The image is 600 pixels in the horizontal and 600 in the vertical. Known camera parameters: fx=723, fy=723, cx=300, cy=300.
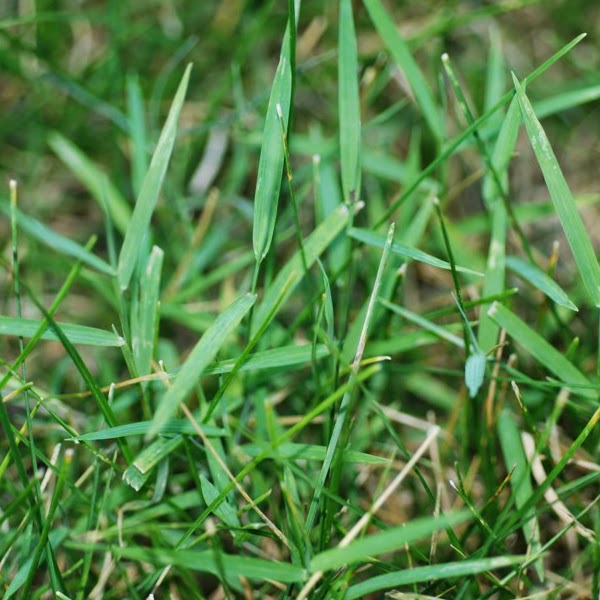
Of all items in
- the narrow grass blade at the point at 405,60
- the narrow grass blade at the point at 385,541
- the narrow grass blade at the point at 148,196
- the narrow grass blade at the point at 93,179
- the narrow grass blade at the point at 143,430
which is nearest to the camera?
the narrow grass blade at the point at 385,541

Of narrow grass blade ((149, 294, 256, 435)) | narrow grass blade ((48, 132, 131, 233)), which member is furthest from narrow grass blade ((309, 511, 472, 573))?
narrow grass blade ((48, 132, 131, 233))

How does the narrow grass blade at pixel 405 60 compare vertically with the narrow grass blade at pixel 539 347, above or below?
above

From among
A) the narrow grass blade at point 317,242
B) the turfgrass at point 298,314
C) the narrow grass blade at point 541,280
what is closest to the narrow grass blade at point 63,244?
the turfgrass at point 298,314

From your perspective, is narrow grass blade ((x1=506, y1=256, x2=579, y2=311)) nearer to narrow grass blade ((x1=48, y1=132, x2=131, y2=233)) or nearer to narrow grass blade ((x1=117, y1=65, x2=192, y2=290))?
narrow grass blade ((x1=117, y1=65, x2=192, y2=290))

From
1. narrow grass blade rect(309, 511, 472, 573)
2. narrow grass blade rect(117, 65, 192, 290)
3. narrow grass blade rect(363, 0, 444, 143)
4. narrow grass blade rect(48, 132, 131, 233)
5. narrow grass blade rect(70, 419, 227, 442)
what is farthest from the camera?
narrow grass blade rect(48, 132, 131, 233)

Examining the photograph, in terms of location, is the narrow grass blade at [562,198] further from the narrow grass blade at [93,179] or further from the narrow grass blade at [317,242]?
the narrow grass blade at [93,179]

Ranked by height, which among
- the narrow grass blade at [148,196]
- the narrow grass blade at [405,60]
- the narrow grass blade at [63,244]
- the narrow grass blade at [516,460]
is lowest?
the narrow grass blade at [516,460]

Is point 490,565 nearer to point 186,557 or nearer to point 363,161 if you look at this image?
point 186,557
